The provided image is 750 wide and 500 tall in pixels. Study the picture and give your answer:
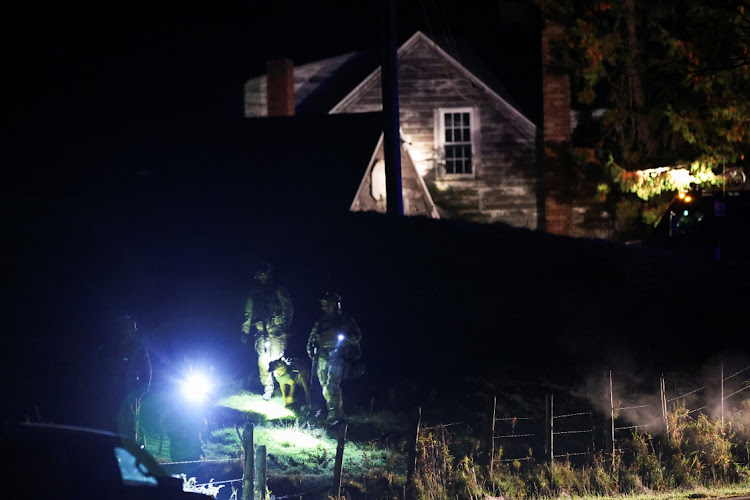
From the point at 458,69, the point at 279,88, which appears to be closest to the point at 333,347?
the point at 458,69

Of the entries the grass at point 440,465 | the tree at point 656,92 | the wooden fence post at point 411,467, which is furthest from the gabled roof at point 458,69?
the wooden fence post at point 411,467

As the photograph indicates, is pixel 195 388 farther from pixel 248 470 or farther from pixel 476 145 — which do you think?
pixel 476 145

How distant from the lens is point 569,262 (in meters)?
22.3

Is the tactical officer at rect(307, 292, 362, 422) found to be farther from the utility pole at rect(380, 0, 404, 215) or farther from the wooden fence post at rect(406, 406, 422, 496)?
the utility pole at rect(380, 0, 404, 215)

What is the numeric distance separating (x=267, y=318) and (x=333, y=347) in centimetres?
162

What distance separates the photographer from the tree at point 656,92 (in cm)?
2612

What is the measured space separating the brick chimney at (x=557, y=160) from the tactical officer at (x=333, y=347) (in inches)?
748

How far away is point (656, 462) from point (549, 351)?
6.35 m

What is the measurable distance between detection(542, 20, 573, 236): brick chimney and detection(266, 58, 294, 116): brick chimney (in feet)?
30.8

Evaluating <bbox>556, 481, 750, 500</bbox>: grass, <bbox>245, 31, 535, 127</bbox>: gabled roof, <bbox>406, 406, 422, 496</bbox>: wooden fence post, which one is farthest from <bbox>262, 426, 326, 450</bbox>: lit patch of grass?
<bbox>245, 31, 535, 127</bbox>: gabled roof

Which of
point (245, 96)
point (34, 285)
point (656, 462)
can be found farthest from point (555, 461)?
point (245, 96)

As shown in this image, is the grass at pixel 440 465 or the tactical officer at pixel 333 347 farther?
the tactical officer at pixel 333 347

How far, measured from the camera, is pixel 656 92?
96.6 feet

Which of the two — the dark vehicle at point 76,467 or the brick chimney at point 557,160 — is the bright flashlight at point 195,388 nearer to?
the dark vehicle at point 76,467
